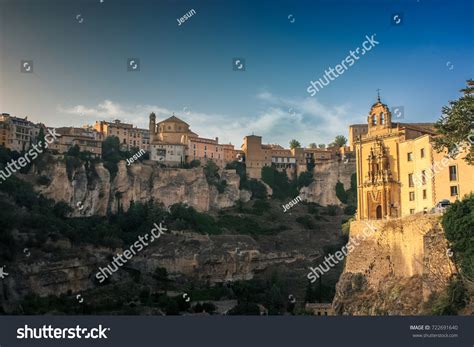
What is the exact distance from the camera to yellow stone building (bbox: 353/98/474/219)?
2509 cm

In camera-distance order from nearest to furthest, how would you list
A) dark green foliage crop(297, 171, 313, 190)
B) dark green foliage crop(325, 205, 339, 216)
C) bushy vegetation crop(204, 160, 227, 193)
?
1. dark green foliage crop(325, 205, 339, 216)
2. bushy vegetation crop(204, 160, 227, 193)
3. dark green foliage crop(297, 171, 313, 190)

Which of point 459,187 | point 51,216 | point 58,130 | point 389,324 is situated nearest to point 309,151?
point 58,130

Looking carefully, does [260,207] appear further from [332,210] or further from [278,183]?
[332,210]

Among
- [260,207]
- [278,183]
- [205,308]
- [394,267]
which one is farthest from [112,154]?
[394,267]

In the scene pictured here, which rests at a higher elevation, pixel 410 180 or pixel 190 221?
pixel 410 180

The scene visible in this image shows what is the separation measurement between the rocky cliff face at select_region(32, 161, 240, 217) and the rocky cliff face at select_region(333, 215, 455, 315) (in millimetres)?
40297

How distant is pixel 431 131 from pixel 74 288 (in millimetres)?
29843

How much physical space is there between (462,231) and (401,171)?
9.11m

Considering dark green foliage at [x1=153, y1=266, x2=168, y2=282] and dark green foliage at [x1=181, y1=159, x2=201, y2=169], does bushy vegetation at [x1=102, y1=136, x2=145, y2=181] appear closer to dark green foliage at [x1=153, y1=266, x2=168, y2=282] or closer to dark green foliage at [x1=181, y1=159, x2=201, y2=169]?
dark green foliage at [x1=181, y1=159, x2=201, y2=169]

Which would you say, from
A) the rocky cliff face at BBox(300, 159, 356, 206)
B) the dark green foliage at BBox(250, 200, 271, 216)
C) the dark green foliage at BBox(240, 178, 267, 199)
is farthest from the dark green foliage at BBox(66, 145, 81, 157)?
the rocky cliff face at BBox(300, 159, 356, 206)

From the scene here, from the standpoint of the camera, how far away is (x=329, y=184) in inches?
3209

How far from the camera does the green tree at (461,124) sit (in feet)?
65.8

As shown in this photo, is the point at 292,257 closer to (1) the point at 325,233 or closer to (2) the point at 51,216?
(1) the point at 325,233

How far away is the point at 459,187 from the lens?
966 inches
